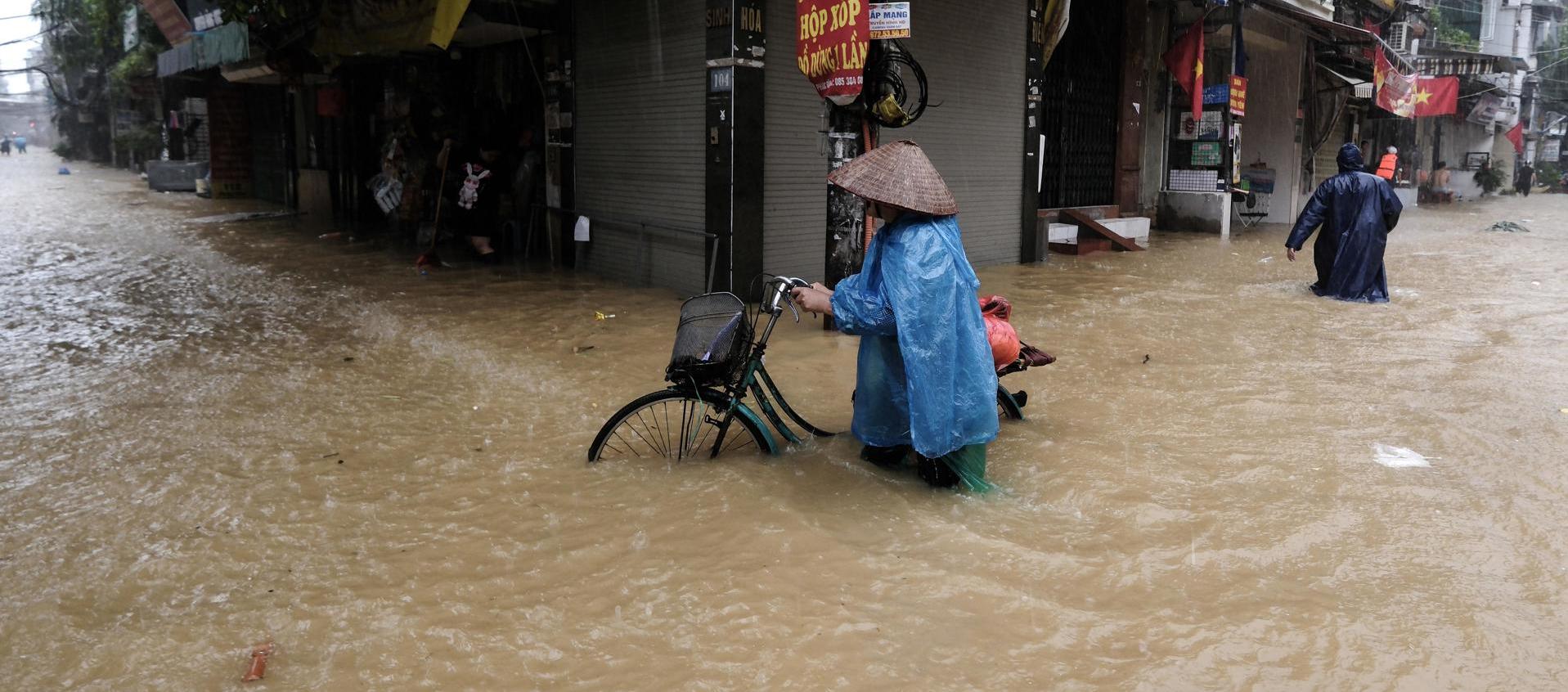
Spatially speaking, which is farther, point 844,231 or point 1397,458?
point 844,231

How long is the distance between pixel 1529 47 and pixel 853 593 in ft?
169

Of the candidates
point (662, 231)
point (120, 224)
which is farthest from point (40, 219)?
point (662, 231)

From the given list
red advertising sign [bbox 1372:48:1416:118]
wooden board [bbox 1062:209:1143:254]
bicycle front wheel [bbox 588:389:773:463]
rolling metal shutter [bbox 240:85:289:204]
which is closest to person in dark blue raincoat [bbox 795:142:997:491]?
bicycle front wheel [bbox 588:389:773:463]

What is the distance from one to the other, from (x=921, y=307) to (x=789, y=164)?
217 inches

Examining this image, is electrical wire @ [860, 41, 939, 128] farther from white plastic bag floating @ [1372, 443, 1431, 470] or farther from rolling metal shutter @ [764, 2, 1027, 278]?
white plastic bag floating @ [1372, 443, 1431, 470]

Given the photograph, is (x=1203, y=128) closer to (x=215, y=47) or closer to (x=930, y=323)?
(x=930, y=323)

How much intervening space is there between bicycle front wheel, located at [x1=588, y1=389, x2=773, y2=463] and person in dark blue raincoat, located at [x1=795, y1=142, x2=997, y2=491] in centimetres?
71

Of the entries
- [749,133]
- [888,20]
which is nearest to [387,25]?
[749,133]

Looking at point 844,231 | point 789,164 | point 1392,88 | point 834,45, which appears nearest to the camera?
point 834,45

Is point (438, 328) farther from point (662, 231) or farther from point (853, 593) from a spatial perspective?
point (853, 593)

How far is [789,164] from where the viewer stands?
30.5ft

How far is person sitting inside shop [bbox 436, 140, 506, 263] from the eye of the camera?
37.7 ft

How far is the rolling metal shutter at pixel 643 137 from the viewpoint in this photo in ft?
30.2

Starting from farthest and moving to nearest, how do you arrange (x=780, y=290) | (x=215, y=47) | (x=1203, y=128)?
(x=1203, y=128), (x=215, y=47), (x=780, y=290)
